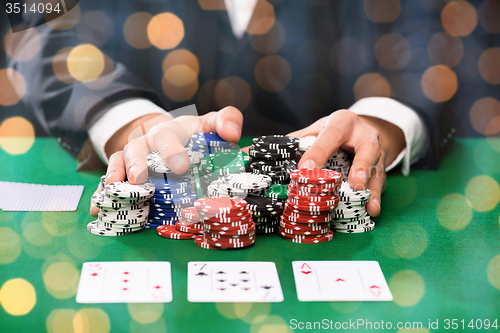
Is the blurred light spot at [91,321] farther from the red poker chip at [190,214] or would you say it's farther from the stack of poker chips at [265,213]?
the stack of poker chips at [265,213]

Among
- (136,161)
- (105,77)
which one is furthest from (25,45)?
(136,161)

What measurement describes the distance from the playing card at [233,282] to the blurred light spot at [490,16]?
4.28 meters

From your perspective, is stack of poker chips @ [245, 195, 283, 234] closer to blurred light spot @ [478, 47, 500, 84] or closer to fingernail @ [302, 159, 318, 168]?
fingernail @ [302, 159, 318, 168]

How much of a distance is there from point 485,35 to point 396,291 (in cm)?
418

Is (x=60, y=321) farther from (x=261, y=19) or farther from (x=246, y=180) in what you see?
(x=261, y=19)

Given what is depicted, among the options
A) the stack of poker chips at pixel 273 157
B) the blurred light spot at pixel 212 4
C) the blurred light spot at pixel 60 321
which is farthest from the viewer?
the blurred light spot at pixel 212 4

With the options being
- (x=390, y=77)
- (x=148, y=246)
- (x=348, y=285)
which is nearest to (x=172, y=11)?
(x=390, y=77)

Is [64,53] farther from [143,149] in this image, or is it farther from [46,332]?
[46,332]

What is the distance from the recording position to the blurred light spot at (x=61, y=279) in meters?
1.67

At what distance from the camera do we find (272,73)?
3916 millimetres

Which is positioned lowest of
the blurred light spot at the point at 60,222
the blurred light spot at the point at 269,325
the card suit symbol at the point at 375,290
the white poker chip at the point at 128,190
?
the blurred light spot at the point at 60,222

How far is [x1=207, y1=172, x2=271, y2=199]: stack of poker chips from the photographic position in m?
2.30

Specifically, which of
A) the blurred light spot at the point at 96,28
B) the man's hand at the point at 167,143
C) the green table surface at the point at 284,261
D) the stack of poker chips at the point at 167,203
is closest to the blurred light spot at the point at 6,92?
the blurred light spot at the point at 96,28

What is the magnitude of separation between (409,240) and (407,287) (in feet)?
1.63
